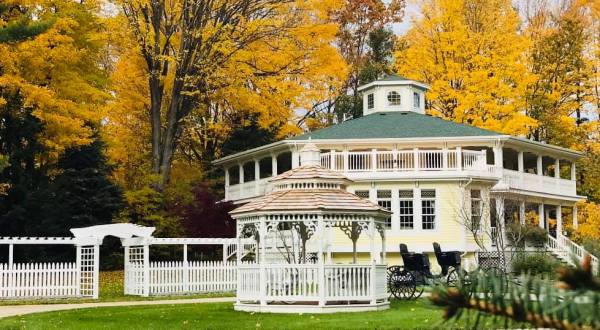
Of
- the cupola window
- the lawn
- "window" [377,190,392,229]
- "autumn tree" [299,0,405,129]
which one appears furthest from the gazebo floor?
"autumn tree" [299,0,405,129]

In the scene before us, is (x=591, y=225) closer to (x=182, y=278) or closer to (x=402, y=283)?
(x=402, y=283)

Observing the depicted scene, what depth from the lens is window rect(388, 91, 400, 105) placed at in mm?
39781

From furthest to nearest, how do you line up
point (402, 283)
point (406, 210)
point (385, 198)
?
1. point (406, 210)
2. point (385, 198)
3. point (402, 283)

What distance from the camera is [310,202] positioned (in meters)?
18.3

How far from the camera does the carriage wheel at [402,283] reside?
20469 mm

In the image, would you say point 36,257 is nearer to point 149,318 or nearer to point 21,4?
point 21,4

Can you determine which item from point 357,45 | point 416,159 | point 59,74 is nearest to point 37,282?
point 59,74

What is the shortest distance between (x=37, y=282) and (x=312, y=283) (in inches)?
376

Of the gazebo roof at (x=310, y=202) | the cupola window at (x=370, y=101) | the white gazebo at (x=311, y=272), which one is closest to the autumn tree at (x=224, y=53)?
the cupola window at (x=370, y=101)

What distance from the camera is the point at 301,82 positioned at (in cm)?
4272

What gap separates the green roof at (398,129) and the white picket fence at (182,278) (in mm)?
9275

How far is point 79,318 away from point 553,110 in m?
31.3

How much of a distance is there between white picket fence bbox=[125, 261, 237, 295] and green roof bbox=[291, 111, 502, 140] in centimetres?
927

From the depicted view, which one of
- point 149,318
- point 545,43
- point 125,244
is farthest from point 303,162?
point 545,43
